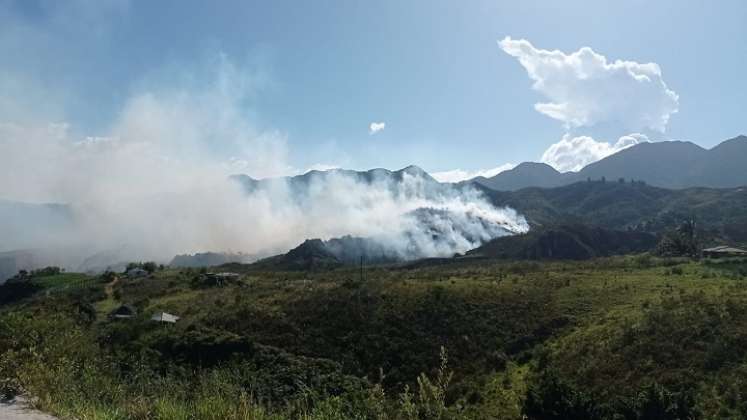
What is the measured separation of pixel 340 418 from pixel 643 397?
72.3 feet

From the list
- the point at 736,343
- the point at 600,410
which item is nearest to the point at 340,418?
the point at 600,410

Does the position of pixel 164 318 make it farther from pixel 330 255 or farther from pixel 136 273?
pixel 330 255

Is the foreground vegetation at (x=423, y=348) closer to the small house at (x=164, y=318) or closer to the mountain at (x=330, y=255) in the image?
the small house at (x=164, y=318)

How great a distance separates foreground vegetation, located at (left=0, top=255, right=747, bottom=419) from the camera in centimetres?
1101

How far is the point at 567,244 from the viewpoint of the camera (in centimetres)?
12169

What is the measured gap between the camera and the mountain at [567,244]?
116438mm

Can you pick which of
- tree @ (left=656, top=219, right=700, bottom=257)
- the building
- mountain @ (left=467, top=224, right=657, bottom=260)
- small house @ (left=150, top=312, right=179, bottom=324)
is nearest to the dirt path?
small house @ (left=150, top=312, right=179, bottom=324)

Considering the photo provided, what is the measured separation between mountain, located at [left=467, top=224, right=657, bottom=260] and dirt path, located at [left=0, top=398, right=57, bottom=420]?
108 metres

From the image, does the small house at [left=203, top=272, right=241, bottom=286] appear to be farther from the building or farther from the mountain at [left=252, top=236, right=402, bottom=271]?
the building

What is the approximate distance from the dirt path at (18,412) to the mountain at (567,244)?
108m

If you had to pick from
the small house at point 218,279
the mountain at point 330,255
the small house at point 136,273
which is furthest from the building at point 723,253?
the small house at point 136,273

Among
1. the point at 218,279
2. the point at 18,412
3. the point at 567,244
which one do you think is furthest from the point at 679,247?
the point at 18,412

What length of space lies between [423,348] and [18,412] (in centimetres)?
3151

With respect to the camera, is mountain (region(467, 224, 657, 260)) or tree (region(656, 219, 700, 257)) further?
mountain (region(467, 224, 657, 260))
